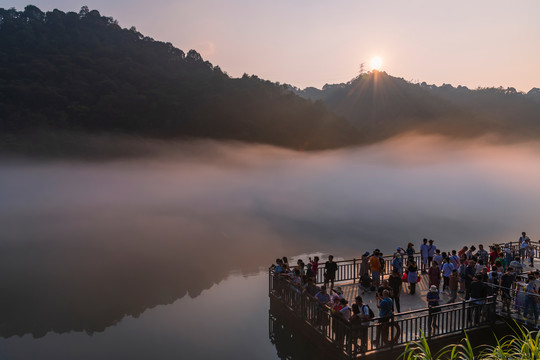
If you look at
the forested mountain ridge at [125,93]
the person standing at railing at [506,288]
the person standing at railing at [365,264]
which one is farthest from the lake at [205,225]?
the person standing at railing at [506,288]

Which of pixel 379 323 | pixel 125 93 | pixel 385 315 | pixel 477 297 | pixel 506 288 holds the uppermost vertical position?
pixel 125 93

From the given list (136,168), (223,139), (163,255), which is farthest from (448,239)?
(136,168)

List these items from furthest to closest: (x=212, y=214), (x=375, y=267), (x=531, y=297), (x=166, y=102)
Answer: (x=166, y=102) < (x=212, y=214) < (x=375, y=267) < (x=531, y=297)

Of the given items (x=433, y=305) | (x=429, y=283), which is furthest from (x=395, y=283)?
(x=429, y=283)

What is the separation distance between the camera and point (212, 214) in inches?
2226

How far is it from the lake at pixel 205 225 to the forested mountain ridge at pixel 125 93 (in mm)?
7590

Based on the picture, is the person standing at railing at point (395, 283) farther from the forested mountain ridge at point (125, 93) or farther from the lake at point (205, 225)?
the forested mountain ridge at point (125, 93)

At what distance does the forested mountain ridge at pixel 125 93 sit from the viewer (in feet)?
260

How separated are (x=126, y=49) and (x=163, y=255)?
82201 mm

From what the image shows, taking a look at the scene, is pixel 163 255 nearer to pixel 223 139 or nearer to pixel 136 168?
pixel 223 139

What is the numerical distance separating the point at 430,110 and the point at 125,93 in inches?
3284

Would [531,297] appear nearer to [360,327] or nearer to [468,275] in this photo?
[468,275]

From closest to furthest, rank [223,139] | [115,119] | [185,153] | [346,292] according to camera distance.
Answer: [346,292] < [115,119] < [223,139] < [185,153]

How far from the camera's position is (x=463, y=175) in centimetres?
9350
